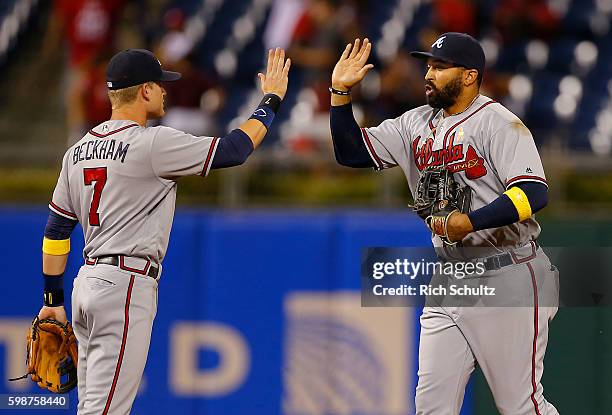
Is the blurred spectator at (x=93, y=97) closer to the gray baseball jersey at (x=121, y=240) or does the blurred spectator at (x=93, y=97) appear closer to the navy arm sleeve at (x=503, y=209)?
the gray baseball jersey at (x=121, y=240)

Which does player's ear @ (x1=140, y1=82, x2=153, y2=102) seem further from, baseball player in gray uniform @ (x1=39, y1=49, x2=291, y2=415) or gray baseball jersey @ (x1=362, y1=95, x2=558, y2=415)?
gray baseball jersey @ (x1=362, y1=95, x2=558, y2=415)

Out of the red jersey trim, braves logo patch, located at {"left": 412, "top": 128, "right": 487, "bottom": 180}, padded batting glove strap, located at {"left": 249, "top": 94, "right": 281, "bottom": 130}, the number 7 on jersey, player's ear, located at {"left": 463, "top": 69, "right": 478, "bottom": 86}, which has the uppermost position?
player's ear, located at {"left": 463, "top": 69, "right": 478, "bottom": 86}

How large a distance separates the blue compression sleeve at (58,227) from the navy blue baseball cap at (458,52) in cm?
162

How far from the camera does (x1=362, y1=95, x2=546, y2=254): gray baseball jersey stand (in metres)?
4.21

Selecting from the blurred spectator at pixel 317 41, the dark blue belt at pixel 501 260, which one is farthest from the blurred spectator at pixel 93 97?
the dark blue belt at pixel 501 260

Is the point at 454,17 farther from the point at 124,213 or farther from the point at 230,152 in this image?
the point at 124,213

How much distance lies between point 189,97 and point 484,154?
4584 millimetres

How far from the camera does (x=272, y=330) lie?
5988mm

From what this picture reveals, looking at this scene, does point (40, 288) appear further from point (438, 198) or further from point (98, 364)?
point (438, 198)

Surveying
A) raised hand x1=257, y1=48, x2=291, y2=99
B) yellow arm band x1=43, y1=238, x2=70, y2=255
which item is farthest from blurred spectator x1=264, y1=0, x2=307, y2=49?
yellow arm band x1=43, y1=238, x2=70, y2=255

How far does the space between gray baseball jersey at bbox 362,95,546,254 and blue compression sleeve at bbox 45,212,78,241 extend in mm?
1496

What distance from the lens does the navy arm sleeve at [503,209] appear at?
4086 millimetres

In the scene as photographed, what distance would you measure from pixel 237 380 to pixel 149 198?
1.96 m

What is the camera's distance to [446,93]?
174 inches
